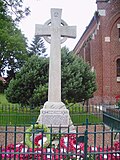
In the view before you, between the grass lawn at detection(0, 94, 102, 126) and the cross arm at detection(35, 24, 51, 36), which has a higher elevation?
the cross arm at detection(35, 24, 51, 36)

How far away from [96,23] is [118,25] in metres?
2.56

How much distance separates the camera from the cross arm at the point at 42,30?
8.45 m

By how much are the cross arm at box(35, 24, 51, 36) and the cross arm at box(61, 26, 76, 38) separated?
Answer: 18.1 inches

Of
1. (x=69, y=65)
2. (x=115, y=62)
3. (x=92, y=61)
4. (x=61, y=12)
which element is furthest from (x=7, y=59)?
(x=61, y=12)

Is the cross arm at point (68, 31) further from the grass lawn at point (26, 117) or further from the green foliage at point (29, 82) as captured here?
the green foliage at point (29, 82)

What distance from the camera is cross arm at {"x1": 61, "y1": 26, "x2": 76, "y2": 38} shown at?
28.1 feet

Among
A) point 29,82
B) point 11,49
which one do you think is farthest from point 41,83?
point 11,49

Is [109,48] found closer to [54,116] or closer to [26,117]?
[26,117]

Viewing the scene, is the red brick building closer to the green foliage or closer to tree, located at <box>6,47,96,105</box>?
tree, located at <box>6,47,96,105</box>

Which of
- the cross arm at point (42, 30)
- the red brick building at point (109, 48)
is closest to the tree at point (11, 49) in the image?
the red brick building at point (109, 48)

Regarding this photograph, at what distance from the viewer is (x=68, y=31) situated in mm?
8641

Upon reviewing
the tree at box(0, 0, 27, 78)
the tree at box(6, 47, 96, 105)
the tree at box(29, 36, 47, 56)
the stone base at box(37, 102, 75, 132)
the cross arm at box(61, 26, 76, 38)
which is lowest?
the stone base at box(37, 102, 75, 132)

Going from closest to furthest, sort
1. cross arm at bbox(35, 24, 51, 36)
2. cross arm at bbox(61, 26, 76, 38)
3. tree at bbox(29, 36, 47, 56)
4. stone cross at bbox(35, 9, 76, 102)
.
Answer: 1. stone cross at bbox(35, 9, 76, 102)
2. cross arm at bbox(35, 24, 51, 36)
3. cross arm at bbox(61, 26, 76, 38)
4. tree at bbox(29, 36, 47, 56)

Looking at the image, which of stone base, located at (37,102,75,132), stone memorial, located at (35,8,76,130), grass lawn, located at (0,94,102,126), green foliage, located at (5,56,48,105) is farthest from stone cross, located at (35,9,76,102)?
green foliage, located at (5,56,48,105)
